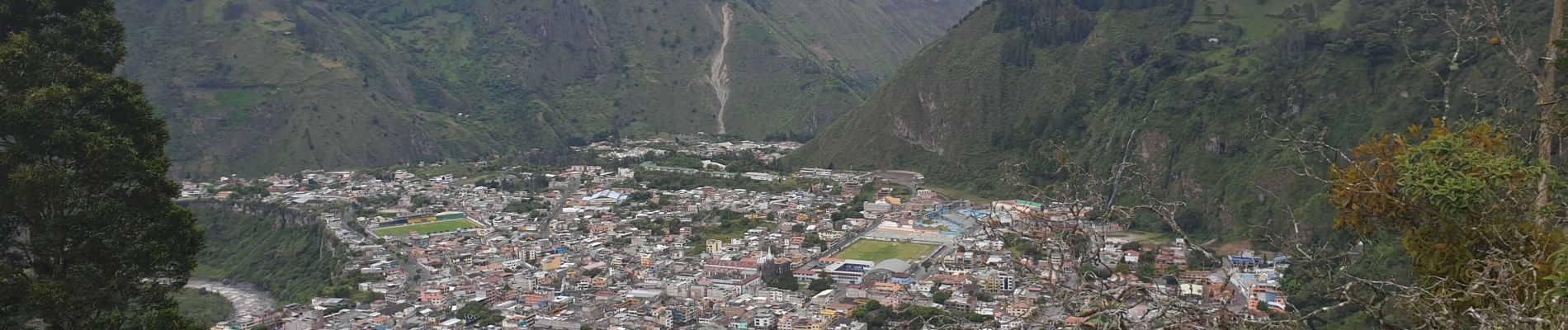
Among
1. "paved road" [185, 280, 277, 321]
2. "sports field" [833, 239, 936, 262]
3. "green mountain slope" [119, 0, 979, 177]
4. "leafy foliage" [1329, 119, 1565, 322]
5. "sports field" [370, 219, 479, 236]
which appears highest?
"leafy foliage" [1329, 119, 1565, 322]

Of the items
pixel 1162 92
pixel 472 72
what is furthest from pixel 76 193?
pixel 472 72

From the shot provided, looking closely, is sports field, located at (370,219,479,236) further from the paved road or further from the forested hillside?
the paved road

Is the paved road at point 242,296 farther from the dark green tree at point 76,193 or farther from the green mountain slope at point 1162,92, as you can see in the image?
the dark green tree at point 76,193

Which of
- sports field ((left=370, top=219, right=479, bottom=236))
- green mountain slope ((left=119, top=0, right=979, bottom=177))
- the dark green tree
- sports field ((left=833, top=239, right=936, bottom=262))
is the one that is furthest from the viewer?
green mountain slope ((left=119, top=0, right=979, bottom=177))

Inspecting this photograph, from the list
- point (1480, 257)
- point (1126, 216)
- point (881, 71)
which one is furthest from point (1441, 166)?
point (881, 71)

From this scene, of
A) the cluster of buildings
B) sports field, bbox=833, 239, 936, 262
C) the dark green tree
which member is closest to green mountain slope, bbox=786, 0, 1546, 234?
the cluster of buildings

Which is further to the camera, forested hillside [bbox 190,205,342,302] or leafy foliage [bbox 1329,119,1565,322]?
forested hillside [bbox 190,205,342,302]

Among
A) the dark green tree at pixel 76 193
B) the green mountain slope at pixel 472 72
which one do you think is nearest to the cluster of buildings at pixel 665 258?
the green mountain slope at pixel 472 72
